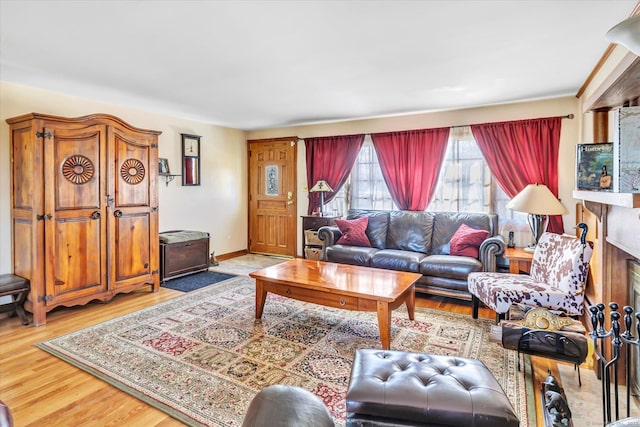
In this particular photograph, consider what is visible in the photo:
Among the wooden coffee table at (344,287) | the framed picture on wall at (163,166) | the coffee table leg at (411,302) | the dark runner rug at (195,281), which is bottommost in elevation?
the dark runner rug at (195,281)

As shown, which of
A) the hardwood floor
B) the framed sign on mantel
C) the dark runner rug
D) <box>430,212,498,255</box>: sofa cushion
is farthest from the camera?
the framed sign on mantel

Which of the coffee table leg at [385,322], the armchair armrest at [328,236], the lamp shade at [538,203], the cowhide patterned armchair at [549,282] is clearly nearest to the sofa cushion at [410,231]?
the armchair armrest at [328,236]

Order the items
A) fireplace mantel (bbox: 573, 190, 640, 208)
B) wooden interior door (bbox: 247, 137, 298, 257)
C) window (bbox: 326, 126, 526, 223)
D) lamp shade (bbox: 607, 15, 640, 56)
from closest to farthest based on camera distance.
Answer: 1. lamp shade (bbox: 607, 15, 640, 56)
2. fireplace mantel (bbox: 573, 190, 640, 208)
3. window (bbox: 326, 126, 526, 223)
4. wooden interior door (bbox: 247, 137, 298, 257)

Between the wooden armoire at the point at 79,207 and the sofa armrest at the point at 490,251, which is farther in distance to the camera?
the sofa armrest at the point at 490,251

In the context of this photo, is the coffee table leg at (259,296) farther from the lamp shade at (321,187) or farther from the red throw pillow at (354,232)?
the lamp shade at (321,187)

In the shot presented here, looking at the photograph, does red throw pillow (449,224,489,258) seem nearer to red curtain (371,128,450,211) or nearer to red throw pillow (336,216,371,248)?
red curtain (371,128,450,211)

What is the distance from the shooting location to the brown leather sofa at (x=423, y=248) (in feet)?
12.2

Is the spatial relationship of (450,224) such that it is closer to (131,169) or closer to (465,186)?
(465,186)

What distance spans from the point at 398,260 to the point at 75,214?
3498 mm

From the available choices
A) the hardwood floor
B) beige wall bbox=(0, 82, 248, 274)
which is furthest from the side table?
beige wall bbox=(0, 82, 248, 274)

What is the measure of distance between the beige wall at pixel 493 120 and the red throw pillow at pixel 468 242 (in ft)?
3.61

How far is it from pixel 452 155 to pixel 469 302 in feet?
6.66

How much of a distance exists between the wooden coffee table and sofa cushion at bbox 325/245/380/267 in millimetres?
807

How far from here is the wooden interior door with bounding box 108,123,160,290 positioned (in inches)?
148
